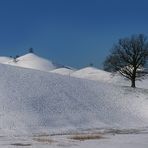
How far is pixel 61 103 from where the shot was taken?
51.4 metres

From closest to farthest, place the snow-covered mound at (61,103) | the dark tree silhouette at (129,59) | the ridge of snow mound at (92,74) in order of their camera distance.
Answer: the snow-covered mound at (61,103)
the dark tree silhouette at (129,59)
the ridge of snow mound at (92,74)

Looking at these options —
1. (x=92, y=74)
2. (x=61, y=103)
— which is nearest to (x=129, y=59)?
(x=61, y=103)

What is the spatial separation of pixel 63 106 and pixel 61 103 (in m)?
0.86

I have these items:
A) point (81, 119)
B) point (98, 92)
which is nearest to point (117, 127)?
point (81, 119)

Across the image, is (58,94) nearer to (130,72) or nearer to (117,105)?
(117,105)

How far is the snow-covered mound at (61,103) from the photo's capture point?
44.0 metres

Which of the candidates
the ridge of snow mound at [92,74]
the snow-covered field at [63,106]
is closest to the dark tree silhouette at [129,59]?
the snow-covered field at [63,106]

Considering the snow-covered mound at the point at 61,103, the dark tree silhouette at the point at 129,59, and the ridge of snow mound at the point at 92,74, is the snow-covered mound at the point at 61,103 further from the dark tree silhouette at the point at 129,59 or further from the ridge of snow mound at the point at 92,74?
the ridge of snow mound at the point at 92,74

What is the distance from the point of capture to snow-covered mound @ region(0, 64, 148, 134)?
44.0 m

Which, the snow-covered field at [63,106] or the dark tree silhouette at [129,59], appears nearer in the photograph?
the snow-covered field at [63,106]

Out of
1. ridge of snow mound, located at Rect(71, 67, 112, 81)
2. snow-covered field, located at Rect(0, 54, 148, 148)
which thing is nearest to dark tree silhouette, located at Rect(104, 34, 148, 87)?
snow-covered field, located at Rect(0, 54, 148, 148)

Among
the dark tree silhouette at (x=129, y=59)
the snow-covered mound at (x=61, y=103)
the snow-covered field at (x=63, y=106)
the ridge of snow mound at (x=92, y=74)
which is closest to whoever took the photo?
the snow-covered field at (x=63, y=106)

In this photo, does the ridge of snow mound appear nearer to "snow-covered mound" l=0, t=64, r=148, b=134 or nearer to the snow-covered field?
the snow-covered field

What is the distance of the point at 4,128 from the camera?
129 ft
